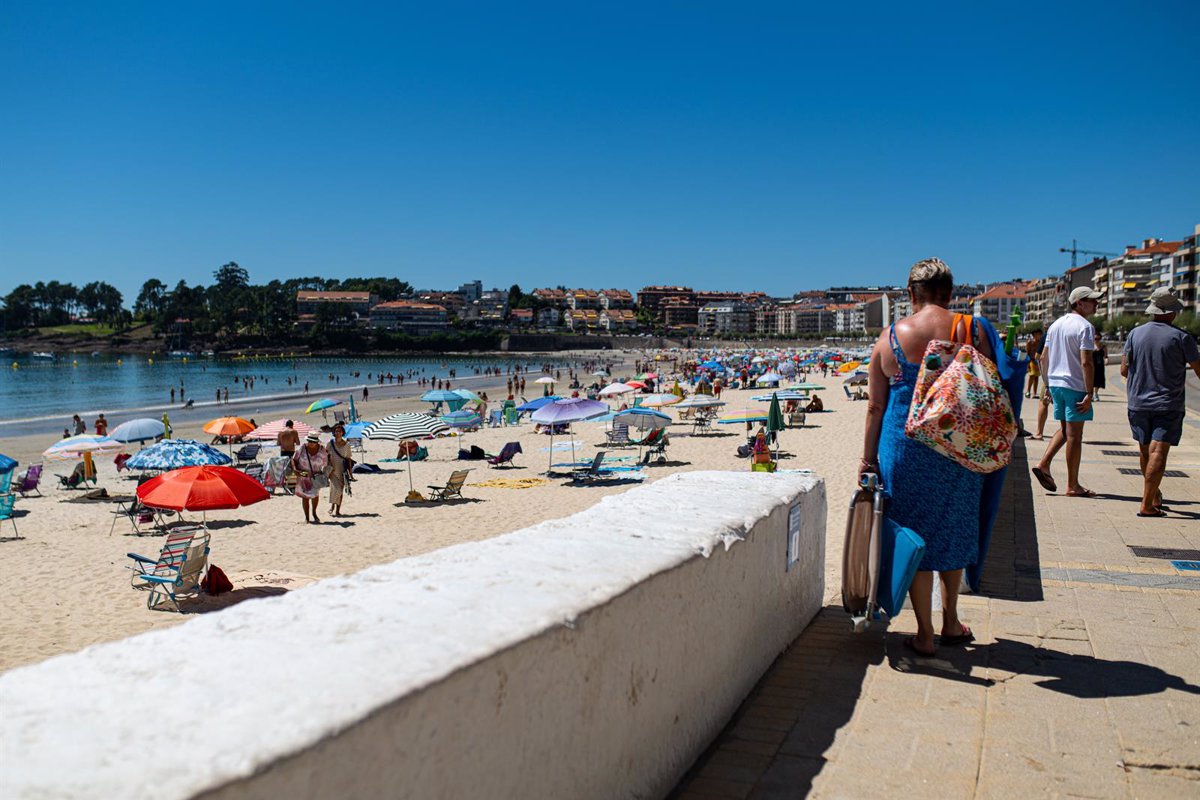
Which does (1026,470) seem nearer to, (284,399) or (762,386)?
(762,386)

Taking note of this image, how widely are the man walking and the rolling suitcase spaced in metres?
3.22

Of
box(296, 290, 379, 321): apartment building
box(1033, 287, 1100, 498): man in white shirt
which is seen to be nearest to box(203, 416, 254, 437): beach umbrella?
box(1033, 287, 1100, 498): man in white shirt

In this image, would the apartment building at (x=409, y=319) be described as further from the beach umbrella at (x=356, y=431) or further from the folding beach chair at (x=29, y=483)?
the beach umbrella at (x=356, y=431)

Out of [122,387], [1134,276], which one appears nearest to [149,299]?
[122,387]

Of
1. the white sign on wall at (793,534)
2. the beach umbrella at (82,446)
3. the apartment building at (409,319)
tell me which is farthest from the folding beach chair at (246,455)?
the apartment building at (409,319)

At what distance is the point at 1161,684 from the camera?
3.09m

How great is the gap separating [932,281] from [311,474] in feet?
34.5

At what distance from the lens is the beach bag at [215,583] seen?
8.28 metres

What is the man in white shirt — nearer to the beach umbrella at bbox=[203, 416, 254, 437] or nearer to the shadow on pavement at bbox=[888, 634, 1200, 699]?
the shadow on pavement at bbox=[888, 634, 1200, 699]

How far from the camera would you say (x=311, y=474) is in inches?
490

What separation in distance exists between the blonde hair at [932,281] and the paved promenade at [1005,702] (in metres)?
1.36

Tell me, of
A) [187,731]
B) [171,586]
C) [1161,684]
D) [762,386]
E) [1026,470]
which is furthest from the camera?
[762,386]

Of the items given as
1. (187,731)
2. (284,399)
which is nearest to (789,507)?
(187,731)

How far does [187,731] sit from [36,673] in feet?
1.24
